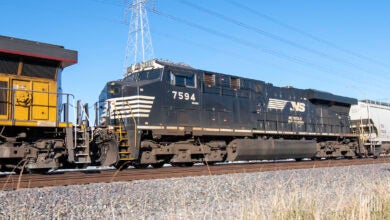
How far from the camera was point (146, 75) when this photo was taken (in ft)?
40.7

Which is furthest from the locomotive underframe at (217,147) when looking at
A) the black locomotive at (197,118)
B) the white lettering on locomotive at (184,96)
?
the white lettering on locomotive at (184,96)

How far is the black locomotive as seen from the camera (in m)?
11.4

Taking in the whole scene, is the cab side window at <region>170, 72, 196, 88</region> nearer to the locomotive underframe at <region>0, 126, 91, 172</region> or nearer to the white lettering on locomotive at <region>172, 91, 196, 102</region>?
the white lettering on locomotive at <region>172, 91, 196, 102</region>

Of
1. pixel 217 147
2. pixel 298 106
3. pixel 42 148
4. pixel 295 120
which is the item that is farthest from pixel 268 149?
pixel 42 148

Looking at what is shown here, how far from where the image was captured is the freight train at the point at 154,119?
8836 millimetres

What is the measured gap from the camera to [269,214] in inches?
158

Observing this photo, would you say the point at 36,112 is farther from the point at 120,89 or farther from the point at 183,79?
the point at 183,79

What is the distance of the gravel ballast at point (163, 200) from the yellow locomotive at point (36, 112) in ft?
6.67

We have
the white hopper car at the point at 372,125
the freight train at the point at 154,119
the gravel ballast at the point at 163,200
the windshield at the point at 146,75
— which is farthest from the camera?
the white hopper car at the point at 372,125

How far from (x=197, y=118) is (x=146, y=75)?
87.2 inches

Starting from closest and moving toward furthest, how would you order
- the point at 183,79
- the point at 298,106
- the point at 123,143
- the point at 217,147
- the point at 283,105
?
1. the point at 123,143
2. the point at 183,79
3. the point at 217,147
4. the point at 283,105
5. the point at 298,106

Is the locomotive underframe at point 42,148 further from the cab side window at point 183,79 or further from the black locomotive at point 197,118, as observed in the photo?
the cab side window at point 183,79

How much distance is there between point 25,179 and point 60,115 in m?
2.01

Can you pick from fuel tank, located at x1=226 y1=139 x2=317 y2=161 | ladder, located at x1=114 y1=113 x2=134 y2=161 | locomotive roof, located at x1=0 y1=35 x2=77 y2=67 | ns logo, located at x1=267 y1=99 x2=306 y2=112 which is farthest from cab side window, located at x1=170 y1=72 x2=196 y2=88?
ns logo, located at x1=267 y1=99 x2=306 y2=112
